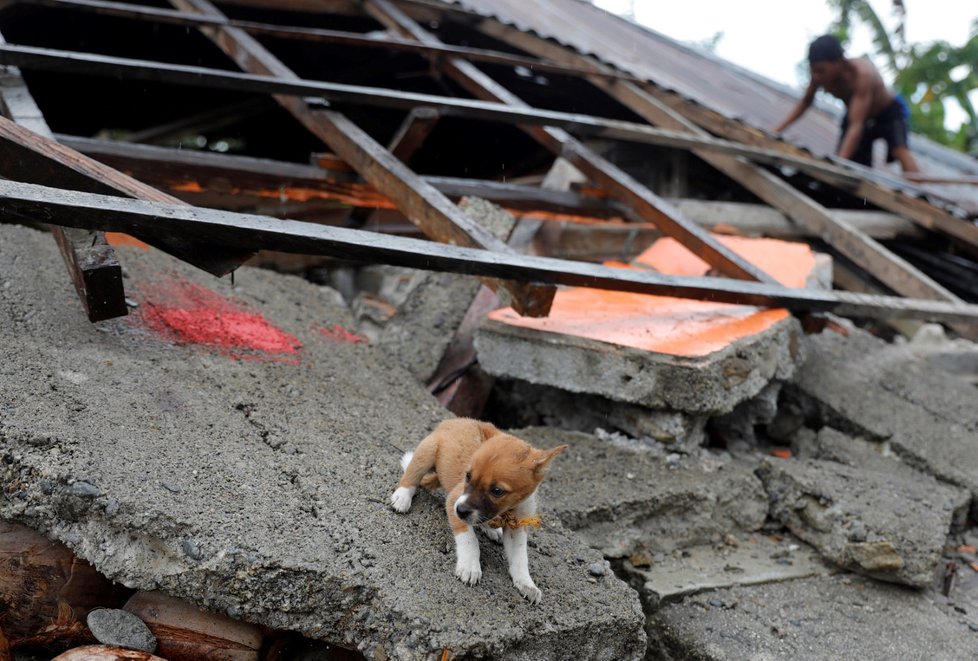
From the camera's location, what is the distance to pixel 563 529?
109 inches

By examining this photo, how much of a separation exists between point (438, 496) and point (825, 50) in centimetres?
683

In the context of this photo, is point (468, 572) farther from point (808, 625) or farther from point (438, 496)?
point (808, 625)

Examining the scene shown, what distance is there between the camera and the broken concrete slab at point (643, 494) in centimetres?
306

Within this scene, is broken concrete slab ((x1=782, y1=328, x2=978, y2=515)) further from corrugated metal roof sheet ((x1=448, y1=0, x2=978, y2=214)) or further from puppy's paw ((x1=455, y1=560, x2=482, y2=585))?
puppy's paw ((x1=455, y1=560, x2=482, y2=585))

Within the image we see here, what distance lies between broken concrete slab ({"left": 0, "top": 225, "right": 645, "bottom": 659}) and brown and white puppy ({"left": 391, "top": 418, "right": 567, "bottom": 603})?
58mm

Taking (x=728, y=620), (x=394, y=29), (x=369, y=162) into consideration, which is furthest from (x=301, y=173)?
(x=728, y=620)

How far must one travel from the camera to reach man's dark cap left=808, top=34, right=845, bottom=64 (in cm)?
761

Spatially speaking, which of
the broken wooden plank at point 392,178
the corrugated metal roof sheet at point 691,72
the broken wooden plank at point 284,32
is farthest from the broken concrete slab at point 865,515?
the broken wooden plank at point 284,32

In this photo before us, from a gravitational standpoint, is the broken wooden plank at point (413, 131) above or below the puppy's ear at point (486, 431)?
above

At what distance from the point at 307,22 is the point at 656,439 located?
5.20m

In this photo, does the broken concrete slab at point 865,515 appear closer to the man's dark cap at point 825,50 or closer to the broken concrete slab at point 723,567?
the broken concrete slab at point 723,567

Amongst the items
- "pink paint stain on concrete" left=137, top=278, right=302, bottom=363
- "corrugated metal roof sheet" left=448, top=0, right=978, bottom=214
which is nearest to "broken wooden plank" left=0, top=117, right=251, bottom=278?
"pink paint stain on concrete" left=137, top=278, right=302, bottom=363

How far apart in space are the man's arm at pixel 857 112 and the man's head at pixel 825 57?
224 millimetres

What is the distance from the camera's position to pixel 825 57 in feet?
25.1
